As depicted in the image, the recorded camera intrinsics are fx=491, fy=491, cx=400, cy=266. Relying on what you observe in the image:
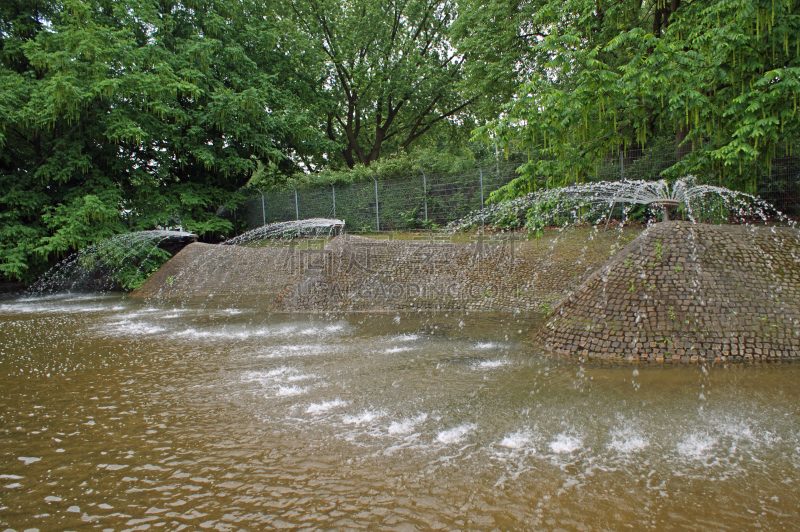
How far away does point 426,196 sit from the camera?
17.5 metres

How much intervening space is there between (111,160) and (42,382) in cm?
1464

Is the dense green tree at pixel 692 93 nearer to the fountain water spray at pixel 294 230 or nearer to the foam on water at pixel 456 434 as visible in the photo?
the foam on water at pixel 456 434

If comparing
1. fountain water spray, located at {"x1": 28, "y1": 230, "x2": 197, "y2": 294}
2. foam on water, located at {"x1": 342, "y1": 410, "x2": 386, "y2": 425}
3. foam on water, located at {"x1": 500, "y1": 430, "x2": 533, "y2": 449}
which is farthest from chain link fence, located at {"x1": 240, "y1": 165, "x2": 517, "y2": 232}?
foam on water, located at {"x1": 500, "y1": 430, "x2": 533, "y2": 449}

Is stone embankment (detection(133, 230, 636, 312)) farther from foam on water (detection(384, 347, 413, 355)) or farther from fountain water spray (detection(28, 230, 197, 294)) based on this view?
fountain water spray (detection(28, 230, 197, 294))

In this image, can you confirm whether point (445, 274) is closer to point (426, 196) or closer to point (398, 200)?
point (426, 196)

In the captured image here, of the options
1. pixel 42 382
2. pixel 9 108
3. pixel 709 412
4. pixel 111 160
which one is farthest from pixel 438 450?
pixel 111 160

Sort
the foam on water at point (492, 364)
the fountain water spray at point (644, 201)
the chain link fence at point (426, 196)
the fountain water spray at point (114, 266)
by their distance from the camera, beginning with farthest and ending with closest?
the fountain water spray at point (114, 266) < the chain link fence at point (426, 196) < the fountain water spray at point (644, 201) < the foam on water at point (492, 364)

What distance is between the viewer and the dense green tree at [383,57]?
27125 mm

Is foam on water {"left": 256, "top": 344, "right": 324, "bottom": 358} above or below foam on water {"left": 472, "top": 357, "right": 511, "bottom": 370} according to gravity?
A: above

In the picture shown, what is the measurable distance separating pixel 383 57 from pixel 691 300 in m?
24.7

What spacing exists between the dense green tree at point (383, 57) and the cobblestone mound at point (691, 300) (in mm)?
21293

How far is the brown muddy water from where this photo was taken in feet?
11.0

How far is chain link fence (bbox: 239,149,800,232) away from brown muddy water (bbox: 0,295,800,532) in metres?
6.44

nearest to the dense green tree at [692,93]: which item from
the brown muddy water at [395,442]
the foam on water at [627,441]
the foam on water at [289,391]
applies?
the brown muddy water at [395,442]
